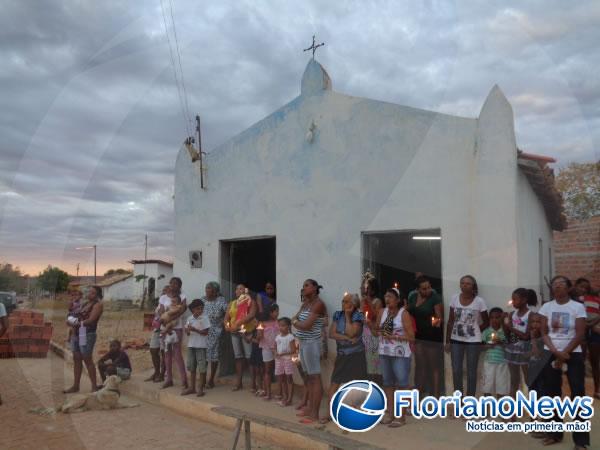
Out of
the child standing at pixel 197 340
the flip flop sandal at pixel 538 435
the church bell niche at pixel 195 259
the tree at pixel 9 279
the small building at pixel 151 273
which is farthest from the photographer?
the tree at pixel 9 279

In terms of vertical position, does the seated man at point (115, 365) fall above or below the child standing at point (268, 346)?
below

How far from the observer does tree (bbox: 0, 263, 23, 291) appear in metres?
45.1

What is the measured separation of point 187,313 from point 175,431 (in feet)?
8.12

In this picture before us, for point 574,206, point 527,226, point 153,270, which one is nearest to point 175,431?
point 527,226

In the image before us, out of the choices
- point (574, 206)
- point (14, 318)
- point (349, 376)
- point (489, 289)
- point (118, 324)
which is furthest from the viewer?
point (118, 324)

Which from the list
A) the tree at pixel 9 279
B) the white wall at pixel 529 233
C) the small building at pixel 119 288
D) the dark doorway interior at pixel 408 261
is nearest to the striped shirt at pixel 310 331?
the white wall at pixel 529 233

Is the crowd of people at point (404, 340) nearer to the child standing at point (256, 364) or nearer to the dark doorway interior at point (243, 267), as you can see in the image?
the child standing at point (256, 364)

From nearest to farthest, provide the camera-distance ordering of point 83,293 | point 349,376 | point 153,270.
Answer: point 349,376
point 83,293
point 153,270

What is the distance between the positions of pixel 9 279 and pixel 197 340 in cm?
4928

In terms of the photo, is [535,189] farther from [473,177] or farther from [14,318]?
[14,318]

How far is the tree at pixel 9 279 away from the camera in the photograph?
148ft

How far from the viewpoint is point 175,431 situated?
6105 millimetres

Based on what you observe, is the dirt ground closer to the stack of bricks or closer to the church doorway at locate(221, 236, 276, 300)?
the stack of bricks

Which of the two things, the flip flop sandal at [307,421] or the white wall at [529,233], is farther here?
the white wall at [529,233]
